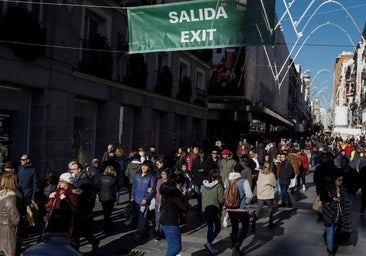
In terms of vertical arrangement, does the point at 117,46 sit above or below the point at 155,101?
above

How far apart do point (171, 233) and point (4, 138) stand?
25.7ft

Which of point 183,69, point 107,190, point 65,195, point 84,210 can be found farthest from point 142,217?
point 183,69

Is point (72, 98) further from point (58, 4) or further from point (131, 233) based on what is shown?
point (131, 233)

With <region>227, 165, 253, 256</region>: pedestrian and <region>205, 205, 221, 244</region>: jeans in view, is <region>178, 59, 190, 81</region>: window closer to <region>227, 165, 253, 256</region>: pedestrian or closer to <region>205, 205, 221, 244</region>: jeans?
<region>227, 165, 253, 256</region>: pedestrian

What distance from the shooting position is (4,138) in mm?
14211

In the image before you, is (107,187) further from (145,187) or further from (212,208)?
(212,208)

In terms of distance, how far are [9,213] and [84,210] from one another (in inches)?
56.3

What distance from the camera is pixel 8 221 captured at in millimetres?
7500

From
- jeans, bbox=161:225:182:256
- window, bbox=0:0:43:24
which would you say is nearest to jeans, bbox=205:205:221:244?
jeans, bbox=161:225:182:256

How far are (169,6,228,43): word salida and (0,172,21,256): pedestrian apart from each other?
3.53m

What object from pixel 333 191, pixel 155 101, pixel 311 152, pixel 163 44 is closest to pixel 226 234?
pixel 333 191

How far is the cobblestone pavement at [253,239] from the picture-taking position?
9625 millimetres

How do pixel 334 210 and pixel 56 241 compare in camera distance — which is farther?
pixel 334 210

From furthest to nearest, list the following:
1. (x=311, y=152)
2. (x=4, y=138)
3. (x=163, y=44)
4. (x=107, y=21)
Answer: (x=311, y=152) → (x=107, y=21) → (x=4, y=138) → (x=163, y=44)
